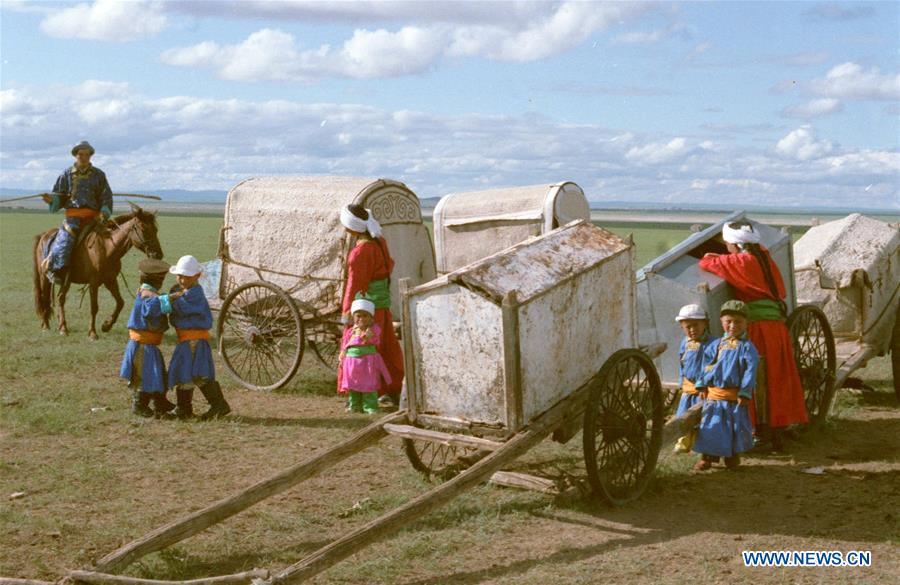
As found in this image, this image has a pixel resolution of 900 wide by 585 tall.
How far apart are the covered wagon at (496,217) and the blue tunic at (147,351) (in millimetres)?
3670

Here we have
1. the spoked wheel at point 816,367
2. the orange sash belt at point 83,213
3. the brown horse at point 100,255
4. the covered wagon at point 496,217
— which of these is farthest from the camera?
the orange sash belt at point 83,213

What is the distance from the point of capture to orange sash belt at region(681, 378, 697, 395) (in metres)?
7.74

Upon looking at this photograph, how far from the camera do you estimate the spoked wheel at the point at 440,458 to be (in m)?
6.96

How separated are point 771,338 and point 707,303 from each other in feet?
1.96

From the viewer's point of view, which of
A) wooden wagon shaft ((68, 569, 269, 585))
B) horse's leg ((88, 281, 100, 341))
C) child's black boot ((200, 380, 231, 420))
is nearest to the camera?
wooden wagon shaft ((68, 569, 269, 585))

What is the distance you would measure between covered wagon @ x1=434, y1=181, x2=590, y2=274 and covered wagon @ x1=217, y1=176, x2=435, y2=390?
A: 565 millimetres

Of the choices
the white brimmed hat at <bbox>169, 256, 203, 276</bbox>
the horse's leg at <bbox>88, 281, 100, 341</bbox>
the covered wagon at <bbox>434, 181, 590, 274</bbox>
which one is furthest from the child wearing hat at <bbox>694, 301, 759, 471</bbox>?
the horse's leg at <bbox>88, 281, 100, 341</bbox>

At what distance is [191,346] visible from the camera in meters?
9.18

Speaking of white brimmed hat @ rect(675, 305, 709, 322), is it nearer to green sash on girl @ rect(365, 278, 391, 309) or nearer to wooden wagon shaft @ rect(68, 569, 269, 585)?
green sash on girl @ rect(365, 278, 391, 309)

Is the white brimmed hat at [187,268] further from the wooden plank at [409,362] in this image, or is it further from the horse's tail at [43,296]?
the horse's tail at [43,296]

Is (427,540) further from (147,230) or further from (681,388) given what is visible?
(147,230)

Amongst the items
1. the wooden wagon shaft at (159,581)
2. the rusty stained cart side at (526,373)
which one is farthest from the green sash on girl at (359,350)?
the wooden wagon shaft at (159,581)

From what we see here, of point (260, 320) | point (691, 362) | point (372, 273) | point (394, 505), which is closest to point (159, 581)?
point (394, 505)

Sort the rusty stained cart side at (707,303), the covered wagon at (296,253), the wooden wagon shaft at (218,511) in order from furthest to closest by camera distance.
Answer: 1. the covered wagon at (296,253)
2. the rusty stained cart side at (707,303)
3. the wooden wagon shaft at (218,511)
